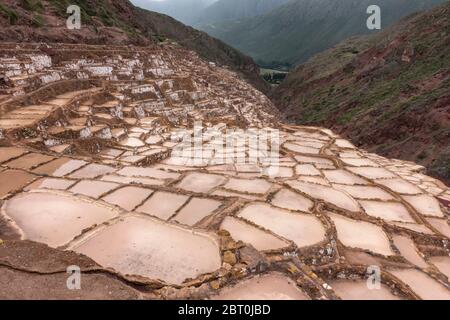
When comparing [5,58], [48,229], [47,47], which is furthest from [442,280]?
[47,47]

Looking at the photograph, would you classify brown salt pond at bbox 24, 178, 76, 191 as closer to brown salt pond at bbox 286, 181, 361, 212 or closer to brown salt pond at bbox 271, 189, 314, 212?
brown salt pond at bbox 271, 189, 314, 212

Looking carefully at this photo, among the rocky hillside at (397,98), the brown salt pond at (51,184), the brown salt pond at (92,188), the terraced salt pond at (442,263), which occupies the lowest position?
the terraced salt pond at (442,263)

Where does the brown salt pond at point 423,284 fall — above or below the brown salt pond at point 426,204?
below

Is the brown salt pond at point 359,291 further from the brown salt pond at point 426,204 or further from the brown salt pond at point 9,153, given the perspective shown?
the brown salt pond at point 9,153

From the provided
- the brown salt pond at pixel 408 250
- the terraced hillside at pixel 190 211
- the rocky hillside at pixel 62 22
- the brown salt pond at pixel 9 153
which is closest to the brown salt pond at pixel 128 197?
the terraced hillside at pixel 190 211

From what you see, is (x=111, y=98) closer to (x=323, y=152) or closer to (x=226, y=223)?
(x=323, y=152)

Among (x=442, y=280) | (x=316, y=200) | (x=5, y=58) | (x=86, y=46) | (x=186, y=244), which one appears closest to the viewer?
(x=186, y=244)

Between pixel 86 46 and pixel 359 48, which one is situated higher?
pixel 359 48
